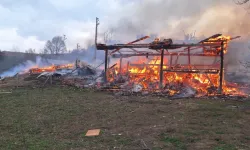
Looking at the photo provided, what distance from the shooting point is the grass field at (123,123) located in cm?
747

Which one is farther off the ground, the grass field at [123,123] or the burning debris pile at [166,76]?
the burning debris pile at [166,76]

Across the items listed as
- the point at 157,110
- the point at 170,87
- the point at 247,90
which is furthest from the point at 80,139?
the point at 247,90

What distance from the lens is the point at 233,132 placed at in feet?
26.7

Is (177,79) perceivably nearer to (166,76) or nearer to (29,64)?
(166,76)

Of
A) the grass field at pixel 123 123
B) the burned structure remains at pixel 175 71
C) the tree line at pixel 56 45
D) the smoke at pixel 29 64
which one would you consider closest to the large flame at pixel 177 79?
the burned structure remains at pixel 175 71

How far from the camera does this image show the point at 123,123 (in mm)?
9586

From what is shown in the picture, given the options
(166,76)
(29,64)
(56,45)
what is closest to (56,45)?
(56,45)

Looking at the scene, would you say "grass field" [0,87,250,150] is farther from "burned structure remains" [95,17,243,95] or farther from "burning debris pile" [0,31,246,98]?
"burned structure remains" [95,17,243,95]

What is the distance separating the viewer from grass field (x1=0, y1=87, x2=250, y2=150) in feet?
24.5

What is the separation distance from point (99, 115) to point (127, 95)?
4595mm

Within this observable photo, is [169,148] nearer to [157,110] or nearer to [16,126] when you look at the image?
[157,110]

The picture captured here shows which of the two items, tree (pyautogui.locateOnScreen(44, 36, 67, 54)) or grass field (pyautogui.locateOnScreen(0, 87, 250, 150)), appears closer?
grass field (pyautogui.locateOnScreen(0, 87, 250, 150))

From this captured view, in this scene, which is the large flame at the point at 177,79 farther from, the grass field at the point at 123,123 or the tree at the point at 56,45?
the tree at the point at 56,45

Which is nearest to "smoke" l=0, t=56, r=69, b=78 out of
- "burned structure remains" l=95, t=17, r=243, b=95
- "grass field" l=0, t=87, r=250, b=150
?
"burned structure remains" l=95, t=17, r=243, b=95
